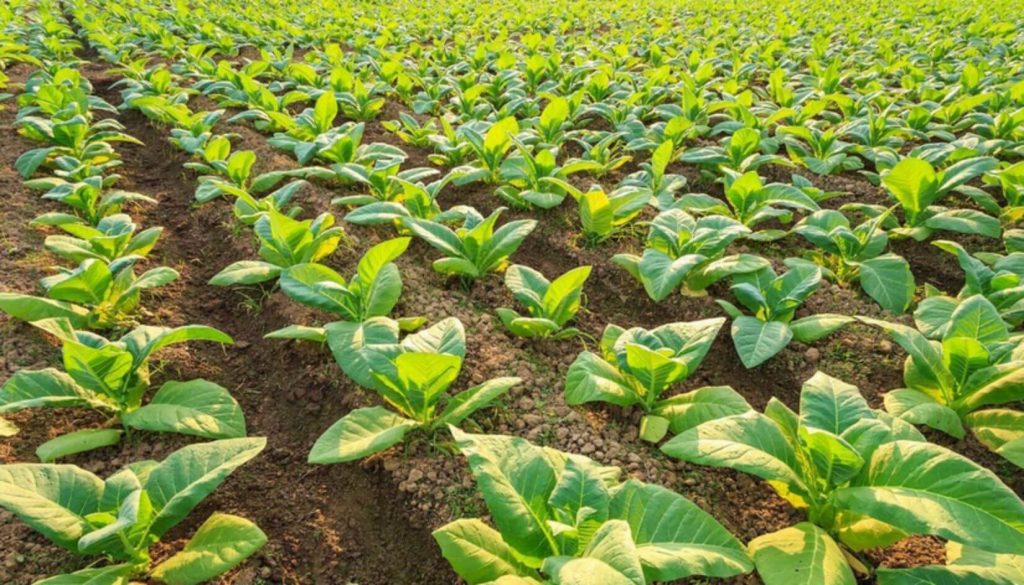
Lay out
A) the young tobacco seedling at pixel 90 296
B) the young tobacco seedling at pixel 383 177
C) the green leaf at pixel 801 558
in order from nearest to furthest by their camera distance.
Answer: the green leaf at pixel 801 558 < the young tobacco seedling at pixel 90 296 < the young tobacco seedling at pixel 383 177

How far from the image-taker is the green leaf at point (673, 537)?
62.4 inches

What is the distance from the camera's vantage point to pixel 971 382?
234cm

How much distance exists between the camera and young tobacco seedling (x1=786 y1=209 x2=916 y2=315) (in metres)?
3.19

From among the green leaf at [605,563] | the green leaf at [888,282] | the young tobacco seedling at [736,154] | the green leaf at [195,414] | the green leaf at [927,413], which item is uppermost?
the young tobacco seedling at [736,154]

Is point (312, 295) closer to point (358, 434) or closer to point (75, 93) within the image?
point (358, 434)

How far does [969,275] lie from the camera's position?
3.01 m

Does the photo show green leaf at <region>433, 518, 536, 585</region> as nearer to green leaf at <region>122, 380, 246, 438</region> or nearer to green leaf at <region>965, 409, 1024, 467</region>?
green leaf at <region>122, 380, 246, 438</region>

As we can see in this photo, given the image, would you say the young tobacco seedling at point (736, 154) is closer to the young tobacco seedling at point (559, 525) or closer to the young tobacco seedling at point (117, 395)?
the young tobacco seedling at point (559, 525)

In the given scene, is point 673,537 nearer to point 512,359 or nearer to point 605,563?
point 605,563

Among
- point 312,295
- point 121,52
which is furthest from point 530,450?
point 121,52

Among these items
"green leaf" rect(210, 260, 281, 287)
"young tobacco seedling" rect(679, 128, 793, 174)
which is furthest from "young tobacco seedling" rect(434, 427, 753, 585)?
"young tobacco seedling" rect(679, 128, 793, 174)

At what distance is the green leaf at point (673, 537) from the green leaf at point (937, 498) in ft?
1.23

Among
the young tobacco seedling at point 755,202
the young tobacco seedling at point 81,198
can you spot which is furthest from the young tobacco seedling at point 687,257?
the young tobacco seedling at point 81,198

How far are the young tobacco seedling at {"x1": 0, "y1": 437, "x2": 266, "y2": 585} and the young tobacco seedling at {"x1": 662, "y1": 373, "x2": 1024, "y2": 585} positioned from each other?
1339 mm
